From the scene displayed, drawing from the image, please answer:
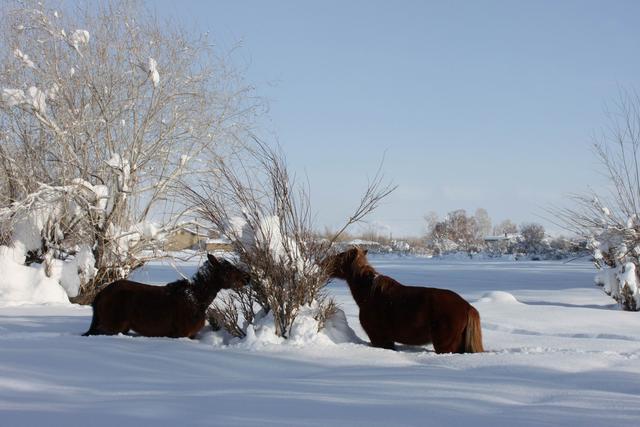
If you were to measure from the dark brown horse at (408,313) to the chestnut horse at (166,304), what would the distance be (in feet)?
3.82

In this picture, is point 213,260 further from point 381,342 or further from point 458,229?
point 458,229

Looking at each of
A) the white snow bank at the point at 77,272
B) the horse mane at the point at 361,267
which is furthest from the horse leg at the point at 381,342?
the white snow bank at the point at 77,272

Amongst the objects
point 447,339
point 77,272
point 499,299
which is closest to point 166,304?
point 447,339

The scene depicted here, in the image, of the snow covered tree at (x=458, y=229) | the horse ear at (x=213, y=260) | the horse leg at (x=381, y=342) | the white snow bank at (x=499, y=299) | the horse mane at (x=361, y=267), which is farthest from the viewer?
the snow covered tree at (x=458, y=229)

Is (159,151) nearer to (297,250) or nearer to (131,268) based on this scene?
(131,268)

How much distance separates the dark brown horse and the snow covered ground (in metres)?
0.29

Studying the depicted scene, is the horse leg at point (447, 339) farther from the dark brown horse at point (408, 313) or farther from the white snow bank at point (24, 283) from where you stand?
the white snow bank at point (24, 283)

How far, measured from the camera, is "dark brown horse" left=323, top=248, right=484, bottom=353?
5617 mm

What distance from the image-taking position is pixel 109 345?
17.8 ft

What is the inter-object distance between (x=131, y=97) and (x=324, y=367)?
1002 centimetres

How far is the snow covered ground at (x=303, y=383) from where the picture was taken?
322 cm

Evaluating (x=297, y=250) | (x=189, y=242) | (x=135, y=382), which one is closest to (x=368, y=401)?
(x=135, y=382)

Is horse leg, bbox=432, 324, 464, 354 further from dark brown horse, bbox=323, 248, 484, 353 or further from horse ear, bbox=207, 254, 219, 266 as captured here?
horse ear, bbox=207, 254, 219, 266

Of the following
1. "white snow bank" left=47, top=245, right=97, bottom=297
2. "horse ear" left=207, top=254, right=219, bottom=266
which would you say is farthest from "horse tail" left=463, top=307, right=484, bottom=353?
"white snow bank" left=47, top=245, right=97, bottom=297
